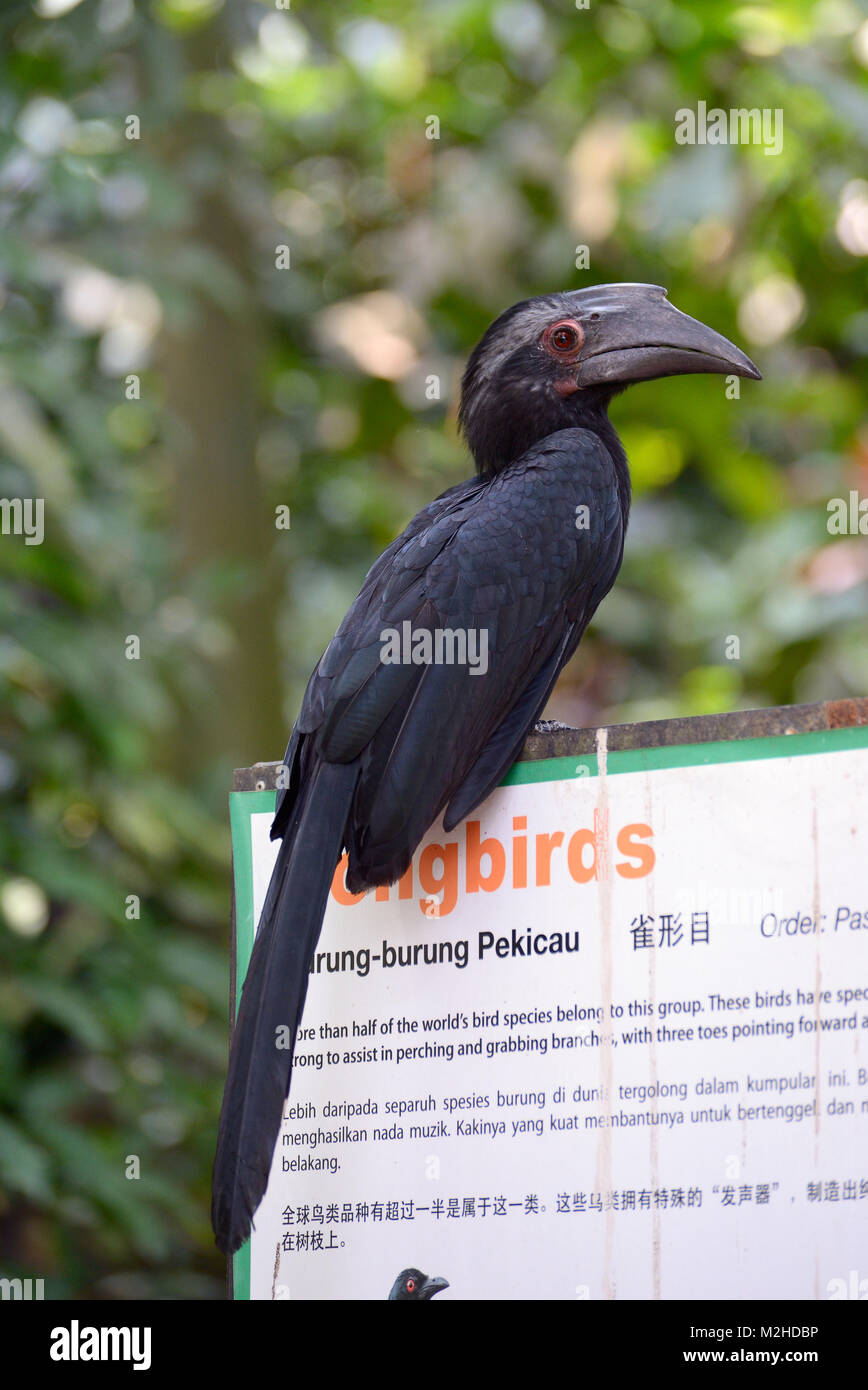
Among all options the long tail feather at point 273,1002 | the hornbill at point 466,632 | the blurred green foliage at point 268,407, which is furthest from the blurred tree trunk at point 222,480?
the long tail feather at point 273,1002

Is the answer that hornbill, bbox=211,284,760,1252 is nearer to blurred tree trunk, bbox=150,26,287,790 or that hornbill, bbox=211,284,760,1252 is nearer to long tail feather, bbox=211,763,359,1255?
long tail feather, bbox=211,763,359,1255

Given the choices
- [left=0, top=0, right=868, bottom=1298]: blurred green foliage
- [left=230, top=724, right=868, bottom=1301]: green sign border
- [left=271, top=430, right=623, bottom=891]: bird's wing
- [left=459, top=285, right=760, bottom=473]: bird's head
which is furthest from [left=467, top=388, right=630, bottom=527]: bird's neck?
[left=0, top=0, right=868, bottom=1298]: blurred green foliage

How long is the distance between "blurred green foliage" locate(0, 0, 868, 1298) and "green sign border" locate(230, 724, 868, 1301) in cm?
148

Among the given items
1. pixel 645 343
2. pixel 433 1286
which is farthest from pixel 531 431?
pixel 433 1286

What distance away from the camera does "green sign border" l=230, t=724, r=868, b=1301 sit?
2188mm

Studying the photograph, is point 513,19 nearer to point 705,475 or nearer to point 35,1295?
point 705,475

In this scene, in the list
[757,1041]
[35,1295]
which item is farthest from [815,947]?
[35,1295]

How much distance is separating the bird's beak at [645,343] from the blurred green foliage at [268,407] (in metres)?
1.82

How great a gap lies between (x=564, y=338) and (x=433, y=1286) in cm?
187

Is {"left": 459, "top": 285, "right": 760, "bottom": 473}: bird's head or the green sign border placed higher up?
{"left": 459, "top": 285, "right": 760, "bottom": 473}: bird's head

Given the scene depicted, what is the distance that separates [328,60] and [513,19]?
2.26 ft

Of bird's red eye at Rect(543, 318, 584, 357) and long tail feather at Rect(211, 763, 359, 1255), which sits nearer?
long tail feather at Rect(211, 763, 359, 1255)

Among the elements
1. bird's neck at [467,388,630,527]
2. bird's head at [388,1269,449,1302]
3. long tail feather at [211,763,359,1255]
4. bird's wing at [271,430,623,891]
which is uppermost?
bird's neck at [467,388,630,527]

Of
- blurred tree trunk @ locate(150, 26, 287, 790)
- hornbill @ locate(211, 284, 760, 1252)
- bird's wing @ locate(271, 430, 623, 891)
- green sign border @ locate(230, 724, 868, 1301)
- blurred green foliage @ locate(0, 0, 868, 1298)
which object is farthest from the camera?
blurred tree trunk @ locate(150, 26, 287, 790)
